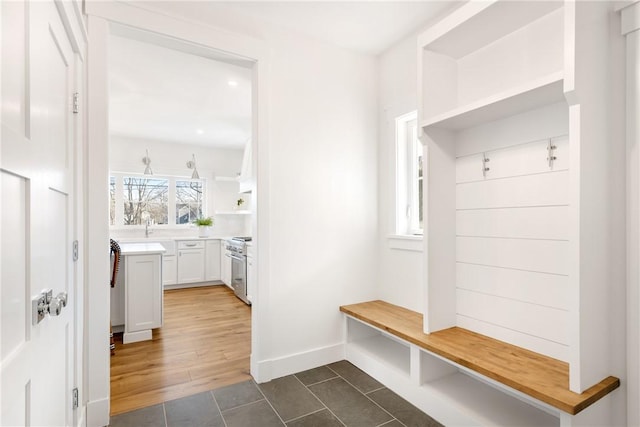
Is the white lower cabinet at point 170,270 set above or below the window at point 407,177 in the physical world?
below

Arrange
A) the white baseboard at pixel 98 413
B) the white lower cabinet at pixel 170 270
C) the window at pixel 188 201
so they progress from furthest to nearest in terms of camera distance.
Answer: the window at pixel 188 201 < the white lower cabinet at pixel 170 270 < the white baseboard at pixel 98 413

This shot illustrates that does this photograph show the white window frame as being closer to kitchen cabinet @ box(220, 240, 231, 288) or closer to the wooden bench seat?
kitchen cabinet @ box(220, 240, 231, 288)

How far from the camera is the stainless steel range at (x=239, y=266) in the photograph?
183 inches

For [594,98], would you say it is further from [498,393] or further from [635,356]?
[498,393]

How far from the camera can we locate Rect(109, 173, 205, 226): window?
5852mm

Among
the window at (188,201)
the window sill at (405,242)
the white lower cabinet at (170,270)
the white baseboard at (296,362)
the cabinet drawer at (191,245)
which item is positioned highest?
the window at (188,201)

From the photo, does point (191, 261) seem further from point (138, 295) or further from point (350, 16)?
point (350, 16)

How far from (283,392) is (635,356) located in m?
1.92

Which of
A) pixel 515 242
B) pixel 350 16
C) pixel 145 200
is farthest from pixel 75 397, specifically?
pixel 145 200

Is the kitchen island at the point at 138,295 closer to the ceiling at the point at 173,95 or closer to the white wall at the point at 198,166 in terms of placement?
the ceiling at the point at 173,95

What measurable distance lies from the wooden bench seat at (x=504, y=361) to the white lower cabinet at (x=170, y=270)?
169 inches

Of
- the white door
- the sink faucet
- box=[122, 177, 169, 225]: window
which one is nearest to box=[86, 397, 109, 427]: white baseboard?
the white door

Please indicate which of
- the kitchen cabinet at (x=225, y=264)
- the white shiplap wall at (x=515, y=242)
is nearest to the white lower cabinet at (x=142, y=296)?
the kitchen cabinet at (x=225, y=264)

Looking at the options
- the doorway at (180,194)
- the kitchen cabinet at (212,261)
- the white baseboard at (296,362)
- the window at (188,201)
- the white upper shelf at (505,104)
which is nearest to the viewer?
the white upper shelf at (505,104)
